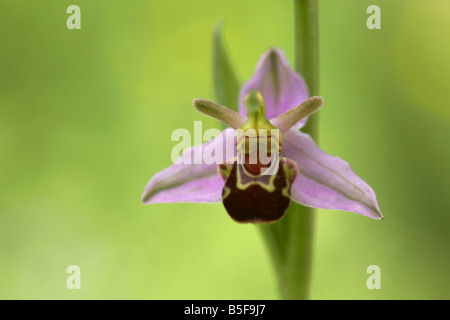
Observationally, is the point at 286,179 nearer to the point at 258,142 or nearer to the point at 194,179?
the point at 258,142

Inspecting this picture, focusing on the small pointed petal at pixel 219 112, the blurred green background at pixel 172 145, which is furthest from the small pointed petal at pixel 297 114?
Result: the blurred green background at pixel 172 145

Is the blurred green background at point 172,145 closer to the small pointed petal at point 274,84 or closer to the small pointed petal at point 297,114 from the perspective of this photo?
the small pointed petal at point 274,84

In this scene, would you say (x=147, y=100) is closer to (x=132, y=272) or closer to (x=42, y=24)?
(x=42, y=24)

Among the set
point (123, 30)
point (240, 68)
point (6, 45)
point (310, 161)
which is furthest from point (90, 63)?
point (310, 161)

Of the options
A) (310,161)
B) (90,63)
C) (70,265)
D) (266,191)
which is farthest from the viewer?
(90,63)

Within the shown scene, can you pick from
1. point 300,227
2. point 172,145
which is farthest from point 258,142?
point 172,145

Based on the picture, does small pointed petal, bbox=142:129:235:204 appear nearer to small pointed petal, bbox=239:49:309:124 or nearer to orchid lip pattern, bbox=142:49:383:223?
orchid lip pattern, bbox=142:49:383:223
